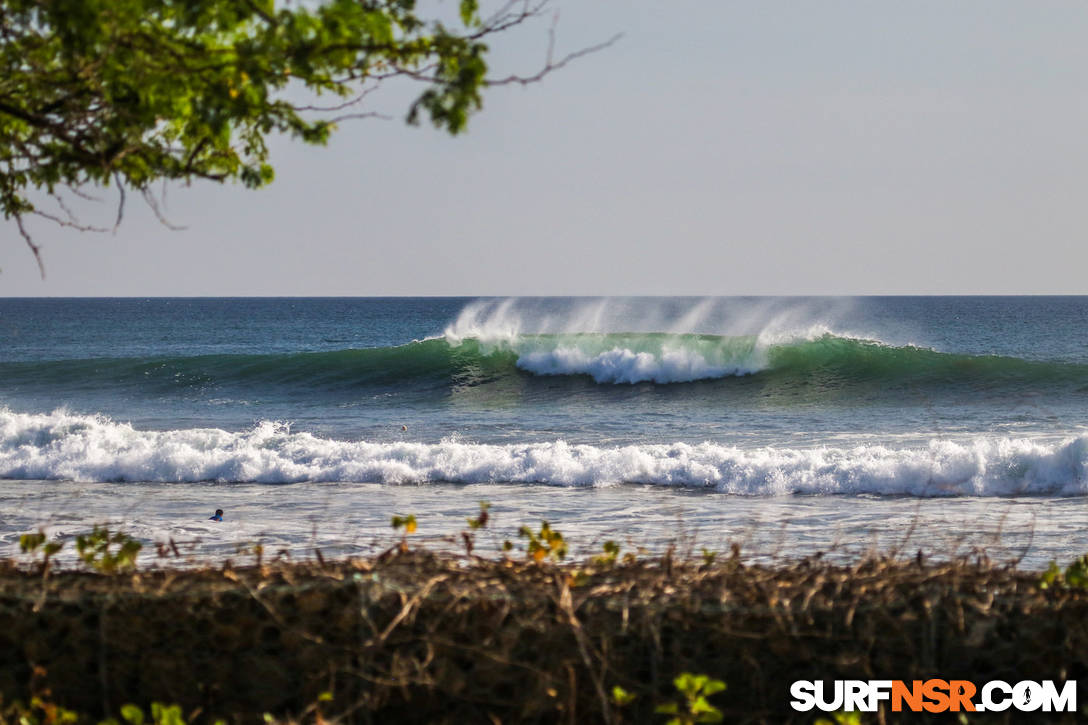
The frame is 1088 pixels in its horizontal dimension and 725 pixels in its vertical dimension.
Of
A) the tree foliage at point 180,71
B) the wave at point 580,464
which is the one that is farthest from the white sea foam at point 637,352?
the tree foliage at point 180,71

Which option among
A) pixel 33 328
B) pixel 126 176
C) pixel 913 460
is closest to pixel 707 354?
pixel 913 460

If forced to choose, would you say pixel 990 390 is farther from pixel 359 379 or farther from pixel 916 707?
pixel 916 707

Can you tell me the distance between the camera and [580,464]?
44.0ft

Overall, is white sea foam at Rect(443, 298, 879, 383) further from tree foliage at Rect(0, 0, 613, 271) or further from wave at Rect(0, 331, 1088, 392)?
tree foliage at Rect(0, 0, 613, 271)

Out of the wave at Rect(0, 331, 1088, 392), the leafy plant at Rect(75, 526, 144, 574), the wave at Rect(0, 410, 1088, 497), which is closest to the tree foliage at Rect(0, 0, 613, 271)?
the leafy plant at Rect(75, 526, 144, 574)

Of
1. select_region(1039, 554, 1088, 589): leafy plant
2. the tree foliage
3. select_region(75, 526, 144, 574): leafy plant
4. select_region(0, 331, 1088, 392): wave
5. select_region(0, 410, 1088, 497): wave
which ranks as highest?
the tree foliage

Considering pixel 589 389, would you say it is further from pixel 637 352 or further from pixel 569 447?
pixel 569 447

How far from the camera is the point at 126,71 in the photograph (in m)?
3.49

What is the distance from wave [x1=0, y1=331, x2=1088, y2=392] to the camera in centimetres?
2523

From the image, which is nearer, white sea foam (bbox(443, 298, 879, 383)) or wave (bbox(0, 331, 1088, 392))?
wave (bbox(0, 331, 1088, 392))

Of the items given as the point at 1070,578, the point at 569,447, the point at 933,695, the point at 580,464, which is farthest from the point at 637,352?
the point at 933,695

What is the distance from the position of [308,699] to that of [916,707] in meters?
1.82

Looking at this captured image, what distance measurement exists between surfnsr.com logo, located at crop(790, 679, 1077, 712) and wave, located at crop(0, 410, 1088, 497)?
8995 mm

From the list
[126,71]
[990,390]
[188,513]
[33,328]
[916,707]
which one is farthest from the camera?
[33,328]
